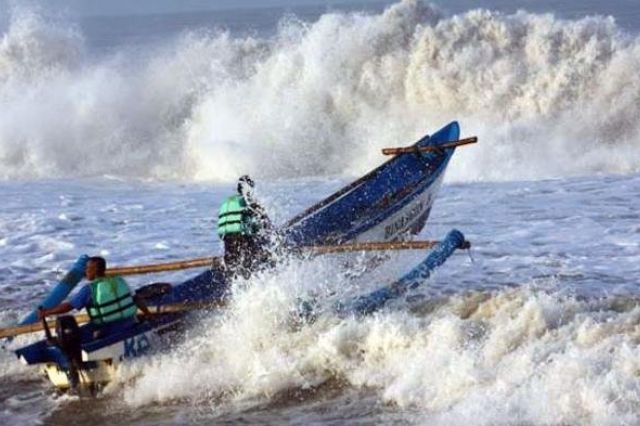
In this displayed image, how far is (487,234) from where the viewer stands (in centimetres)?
1289

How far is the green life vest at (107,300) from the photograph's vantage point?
8.41 meters

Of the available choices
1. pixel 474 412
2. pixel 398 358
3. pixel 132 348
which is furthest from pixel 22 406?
pixel 474 412

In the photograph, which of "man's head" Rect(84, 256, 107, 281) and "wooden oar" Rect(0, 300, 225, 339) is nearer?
"man's head" Rect(84, 256, 107, 281)

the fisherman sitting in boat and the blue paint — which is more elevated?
the fisherman sitting in boat

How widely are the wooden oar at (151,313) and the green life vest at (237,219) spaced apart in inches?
36.0

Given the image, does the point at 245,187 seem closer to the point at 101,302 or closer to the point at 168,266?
→ the point at 168,266

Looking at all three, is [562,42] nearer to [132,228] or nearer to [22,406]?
[132,228]

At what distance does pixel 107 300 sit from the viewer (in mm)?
8414

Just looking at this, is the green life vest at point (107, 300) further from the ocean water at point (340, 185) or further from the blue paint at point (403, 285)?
the blue paint at point (403, 285)

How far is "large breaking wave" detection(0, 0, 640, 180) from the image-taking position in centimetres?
1988

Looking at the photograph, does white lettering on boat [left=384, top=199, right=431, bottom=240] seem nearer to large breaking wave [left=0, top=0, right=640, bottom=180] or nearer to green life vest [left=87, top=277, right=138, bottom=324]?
green life vest [left=87, top=277, right=138, bottom=324]

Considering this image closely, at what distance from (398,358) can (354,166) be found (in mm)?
12652

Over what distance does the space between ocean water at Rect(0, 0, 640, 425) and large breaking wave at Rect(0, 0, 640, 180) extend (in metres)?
0.05

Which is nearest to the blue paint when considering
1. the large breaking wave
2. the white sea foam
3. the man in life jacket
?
the white sea foam
